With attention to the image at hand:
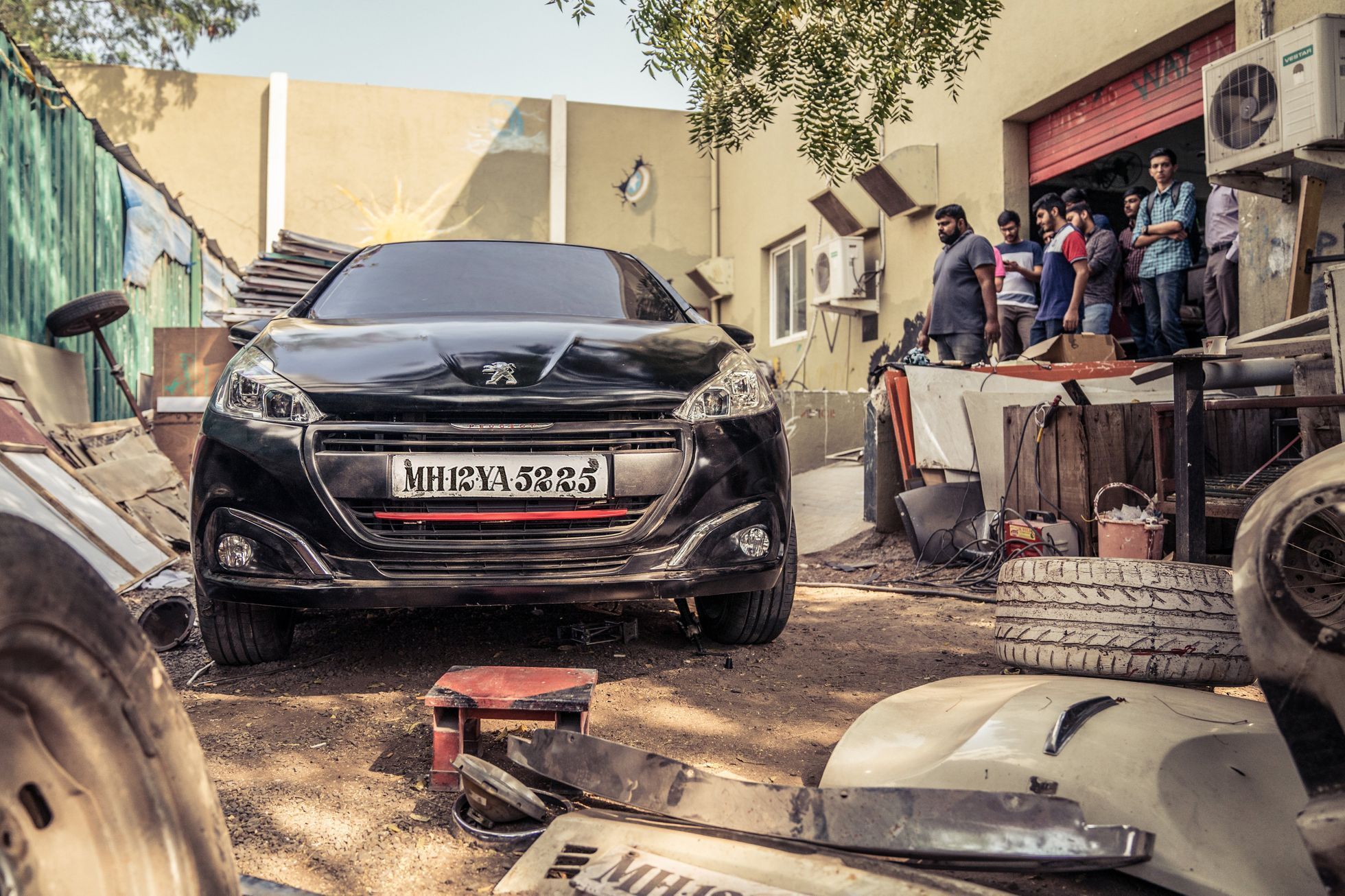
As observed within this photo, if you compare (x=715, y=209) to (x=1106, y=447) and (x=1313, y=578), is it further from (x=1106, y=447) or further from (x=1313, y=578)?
(x=1313, y=578)

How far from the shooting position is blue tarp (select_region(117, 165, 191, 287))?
398 inches

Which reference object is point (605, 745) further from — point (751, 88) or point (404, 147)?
point (404, 147)

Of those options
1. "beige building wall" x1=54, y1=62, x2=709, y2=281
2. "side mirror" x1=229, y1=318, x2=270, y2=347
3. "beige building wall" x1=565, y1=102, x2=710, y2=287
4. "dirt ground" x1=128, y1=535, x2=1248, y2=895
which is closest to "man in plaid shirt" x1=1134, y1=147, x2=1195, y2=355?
"dirt ground" x1=128, y1=535, x2=1248, y2=895

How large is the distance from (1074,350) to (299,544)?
5592mm

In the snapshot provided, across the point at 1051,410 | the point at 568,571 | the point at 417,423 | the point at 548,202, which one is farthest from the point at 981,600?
the point at 548,202

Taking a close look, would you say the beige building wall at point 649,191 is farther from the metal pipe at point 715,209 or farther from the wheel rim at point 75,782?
the wheel rim at point 75,782

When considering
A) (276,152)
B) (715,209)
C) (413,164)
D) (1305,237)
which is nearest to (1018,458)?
Result: (1305,237)

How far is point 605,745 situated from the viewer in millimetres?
1993

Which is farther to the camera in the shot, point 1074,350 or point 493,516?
point 1074,350

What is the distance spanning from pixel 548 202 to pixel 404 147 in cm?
268

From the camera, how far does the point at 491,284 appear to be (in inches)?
148

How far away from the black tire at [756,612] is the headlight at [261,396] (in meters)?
1.45

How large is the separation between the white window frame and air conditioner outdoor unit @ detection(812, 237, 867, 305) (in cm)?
190

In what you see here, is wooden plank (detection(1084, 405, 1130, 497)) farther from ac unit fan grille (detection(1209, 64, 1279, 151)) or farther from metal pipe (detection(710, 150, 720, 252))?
metal pipe (detection(710, 150, 720, 252))
